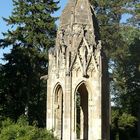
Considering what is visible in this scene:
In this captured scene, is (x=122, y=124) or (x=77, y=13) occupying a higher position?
(x=77, y=13)

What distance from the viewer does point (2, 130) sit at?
18.6m

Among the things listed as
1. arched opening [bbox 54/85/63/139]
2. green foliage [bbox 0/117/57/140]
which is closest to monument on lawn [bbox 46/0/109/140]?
arched opening [bbox 54/85/63/139]

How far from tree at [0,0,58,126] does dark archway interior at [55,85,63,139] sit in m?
9.27

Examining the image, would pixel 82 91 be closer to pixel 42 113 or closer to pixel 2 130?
pixel 2 130

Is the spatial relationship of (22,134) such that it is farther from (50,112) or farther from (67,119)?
(50,112)

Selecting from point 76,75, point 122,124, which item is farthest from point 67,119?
point 122,124

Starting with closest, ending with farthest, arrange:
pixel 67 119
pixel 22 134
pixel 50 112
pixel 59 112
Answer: pixel 22 134
pixel 67 119
pixel 50 112
pixel 59 112

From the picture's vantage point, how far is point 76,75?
20.1 meters

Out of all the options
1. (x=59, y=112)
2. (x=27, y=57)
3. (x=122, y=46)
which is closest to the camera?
(x=59, y=112)

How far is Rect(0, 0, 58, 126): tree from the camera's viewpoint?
30969 millimetres

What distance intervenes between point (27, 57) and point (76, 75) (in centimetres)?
1162

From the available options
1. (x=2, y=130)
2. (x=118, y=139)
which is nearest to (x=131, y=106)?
(x=118, y=139)

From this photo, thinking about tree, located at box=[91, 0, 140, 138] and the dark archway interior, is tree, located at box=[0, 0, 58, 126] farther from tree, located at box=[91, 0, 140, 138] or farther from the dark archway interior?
the dark archway interior

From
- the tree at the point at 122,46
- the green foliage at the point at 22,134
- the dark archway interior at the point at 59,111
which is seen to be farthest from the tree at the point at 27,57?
the green foliage at the point at 22,134
